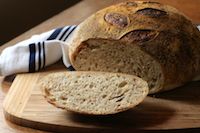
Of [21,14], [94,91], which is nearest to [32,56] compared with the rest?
[94,91]

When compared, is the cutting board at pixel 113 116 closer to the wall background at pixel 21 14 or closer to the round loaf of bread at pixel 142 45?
the round loaf of bread at pixel 142 45

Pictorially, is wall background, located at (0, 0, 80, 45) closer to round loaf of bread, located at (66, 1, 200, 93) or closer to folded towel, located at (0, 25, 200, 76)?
folded towel, located at (0, 25, 200, 76)

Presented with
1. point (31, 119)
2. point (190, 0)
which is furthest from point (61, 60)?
point (190, 0)

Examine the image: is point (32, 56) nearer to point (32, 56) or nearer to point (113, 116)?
point (32, 56)

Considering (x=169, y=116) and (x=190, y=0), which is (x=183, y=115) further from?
(x=190, y=0)

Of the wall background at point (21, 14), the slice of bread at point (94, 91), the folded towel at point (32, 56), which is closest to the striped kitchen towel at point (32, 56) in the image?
the folded towel at point (32, 56)

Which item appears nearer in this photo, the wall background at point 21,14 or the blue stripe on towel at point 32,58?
the blue stripe on towel at point 32,58
